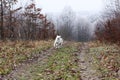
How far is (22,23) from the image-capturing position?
56.8 m

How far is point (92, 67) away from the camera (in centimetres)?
1566

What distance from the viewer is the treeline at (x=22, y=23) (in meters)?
41.2

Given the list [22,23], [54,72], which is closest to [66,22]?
[22,23]

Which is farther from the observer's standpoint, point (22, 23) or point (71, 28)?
point (71, 28)

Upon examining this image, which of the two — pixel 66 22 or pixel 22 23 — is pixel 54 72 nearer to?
pixel 22 23

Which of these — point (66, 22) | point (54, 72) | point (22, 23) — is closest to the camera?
point (54, 72)

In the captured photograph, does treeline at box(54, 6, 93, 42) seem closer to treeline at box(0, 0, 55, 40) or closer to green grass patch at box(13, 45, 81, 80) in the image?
treeline at box(0, 0, 55, 40)

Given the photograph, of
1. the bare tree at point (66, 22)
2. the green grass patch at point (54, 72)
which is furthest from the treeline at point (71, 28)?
the green grass patch at point (54, 72)

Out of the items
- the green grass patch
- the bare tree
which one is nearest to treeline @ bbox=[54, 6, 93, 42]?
the bare tree

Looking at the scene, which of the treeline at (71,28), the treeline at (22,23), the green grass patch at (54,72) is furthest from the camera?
the treeline at (71,28)

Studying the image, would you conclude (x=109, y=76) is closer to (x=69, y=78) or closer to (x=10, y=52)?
(x=69, y=78)

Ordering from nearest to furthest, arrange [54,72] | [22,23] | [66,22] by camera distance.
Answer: [54,72] < [22,23] < [66,22]

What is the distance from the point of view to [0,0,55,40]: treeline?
A: 4116cm

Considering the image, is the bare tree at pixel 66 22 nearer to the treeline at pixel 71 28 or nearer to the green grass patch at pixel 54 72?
the treeline at pixel 71 28
